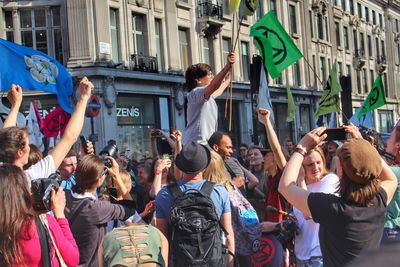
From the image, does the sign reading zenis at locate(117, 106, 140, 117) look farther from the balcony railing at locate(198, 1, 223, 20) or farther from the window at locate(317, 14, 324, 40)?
the window at locate(317, 14, 324, 40)

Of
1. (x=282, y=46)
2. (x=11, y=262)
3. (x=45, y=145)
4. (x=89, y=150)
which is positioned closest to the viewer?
(x=11, y=262)

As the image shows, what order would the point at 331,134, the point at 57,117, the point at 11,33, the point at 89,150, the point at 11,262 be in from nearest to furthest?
the point at 11,262 → the point at 331,134 → the point at 89,150 → the point at 57,117 → the point at 11,33

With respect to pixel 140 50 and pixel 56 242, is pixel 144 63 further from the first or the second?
pixel 56 242

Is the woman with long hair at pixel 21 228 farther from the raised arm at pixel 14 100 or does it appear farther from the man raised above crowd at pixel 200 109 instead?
the man raised above crowd at pixel 200 109

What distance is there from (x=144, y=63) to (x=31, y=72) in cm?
1466

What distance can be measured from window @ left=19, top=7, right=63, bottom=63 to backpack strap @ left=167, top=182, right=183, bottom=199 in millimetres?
17473

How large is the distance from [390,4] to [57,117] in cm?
4490

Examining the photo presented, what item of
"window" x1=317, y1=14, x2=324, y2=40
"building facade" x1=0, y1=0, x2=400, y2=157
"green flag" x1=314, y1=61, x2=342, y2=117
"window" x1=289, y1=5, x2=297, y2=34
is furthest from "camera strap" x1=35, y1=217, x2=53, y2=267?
"window" x1=317, y1=14, x2=324, y2=40

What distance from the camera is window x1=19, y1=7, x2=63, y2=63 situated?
20500mm

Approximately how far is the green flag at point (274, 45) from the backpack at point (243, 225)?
525cm

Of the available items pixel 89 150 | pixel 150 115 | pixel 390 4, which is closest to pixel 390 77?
pixel 390 4

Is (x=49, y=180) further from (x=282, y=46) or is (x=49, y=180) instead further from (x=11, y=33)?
(x=11, y=33)

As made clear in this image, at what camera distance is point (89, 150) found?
18.8 ft

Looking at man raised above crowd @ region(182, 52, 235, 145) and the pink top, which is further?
→ man raised above crowd @ region(182, 52, 235, 145)
